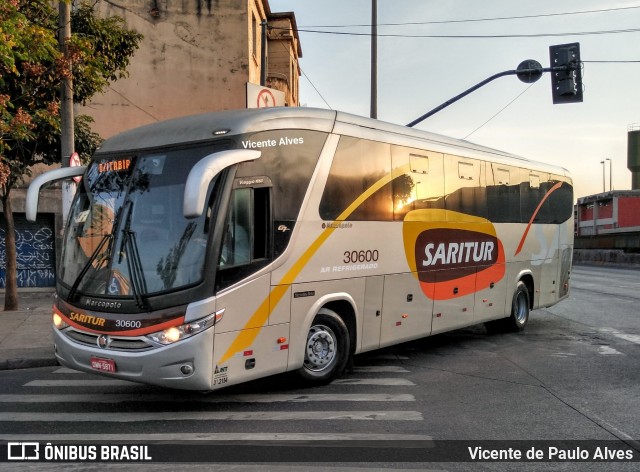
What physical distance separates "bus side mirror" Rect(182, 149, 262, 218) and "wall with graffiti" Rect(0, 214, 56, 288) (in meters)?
13.6

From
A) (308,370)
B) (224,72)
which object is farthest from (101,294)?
(224,72)

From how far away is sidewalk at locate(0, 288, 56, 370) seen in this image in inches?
352

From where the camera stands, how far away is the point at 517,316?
39.2ft

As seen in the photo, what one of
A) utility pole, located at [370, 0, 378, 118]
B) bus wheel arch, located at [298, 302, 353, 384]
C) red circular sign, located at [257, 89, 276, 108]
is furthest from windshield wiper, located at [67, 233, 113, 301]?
utility pole, located at [370, 0, 378, 118]

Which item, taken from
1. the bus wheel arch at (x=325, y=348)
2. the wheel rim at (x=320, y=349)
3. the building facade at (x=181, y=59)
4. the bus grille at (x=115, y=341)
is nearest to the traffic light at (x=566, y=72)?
the building facade at (x=181, y=59)

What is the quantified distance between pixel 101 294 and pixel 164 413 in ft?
4.60

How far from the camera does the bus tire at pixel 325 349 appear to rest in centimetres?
726

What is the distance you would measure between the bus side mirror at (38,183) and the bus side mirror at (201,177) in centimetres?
249

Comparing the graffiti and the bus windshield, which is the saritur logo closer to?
the bus windshield

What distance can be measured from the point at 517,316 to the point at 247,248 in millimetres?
7388

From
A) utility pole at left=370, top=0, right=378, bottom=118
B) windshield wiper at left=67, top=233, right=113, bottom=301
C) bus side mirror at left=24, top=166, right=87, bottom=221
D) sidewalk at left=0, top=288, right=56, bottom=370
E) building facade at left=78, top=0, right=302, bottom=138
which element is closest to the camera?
windshield wiper at left=67, top=233, right=113, bottom=301

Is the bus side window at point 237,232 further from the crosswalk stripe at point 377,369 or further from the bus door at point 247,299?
the crosswalk stripe at point 377,369

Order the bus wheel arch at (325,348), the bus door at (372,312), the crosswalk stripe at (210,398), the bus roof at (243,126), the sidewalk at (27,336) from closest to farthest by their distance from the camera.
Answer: the bus roof at (243,126)
the crosswalk stripe at (210,398)
the bus wheel arch at (325,348)
the bus door at (372,312)
the sidewalk at (27,336)

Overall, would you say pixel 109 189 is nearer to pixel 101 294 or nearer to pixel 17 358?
pixel 101 294
